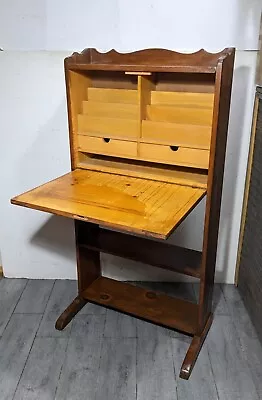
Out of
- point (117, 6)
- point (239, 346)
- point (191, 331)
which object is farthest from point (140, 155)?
point (239, 346)

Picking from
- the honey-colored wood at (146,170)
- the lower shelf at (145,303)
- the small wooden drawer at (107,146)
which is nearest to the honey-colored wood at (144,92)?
the small wooden drawer at (107,146)

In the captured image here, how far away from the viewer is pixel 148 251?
1.83 metres

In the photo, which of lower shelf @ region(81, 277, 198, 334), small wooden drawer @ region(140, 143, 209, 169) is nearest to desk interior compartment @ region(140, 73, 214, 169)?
small wooden drawer @ region(140, 143, 209, 169)

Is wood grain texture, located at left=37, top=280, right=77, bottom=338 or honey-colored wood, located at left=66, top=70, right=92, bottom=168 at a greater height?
honey-colored wood, located at left=66, top=70, right=92, bottom=168

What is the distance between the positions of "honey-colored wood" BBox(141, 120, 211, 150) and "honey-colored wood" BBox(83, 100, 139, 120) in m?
0.08

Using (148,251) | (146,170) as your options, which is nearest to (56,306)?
(148,251)

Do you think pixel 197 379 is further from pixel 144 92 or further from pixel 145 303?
pixel 144 92

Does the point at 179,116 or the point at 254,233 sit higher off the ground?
the point at 179,116

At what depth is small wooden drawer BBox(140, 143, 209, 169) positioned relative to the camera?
59.9 inches

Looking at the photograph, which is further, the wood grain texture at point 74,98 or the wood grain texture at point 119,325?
the wood grain texture at point 119,325

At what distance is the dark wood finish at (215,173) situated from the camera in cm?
137

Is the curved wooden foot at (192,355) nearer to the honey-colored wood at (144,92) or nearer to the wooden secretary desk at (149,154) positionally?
the wooden secretary desk at (149,154)

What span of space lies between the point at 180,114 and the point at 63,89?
694 mm

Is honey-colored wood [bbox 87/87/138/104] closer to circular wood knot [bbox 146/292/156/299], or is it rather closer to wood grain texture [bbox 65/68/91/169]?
wood grain texture [bbox 65/68/91/169]
